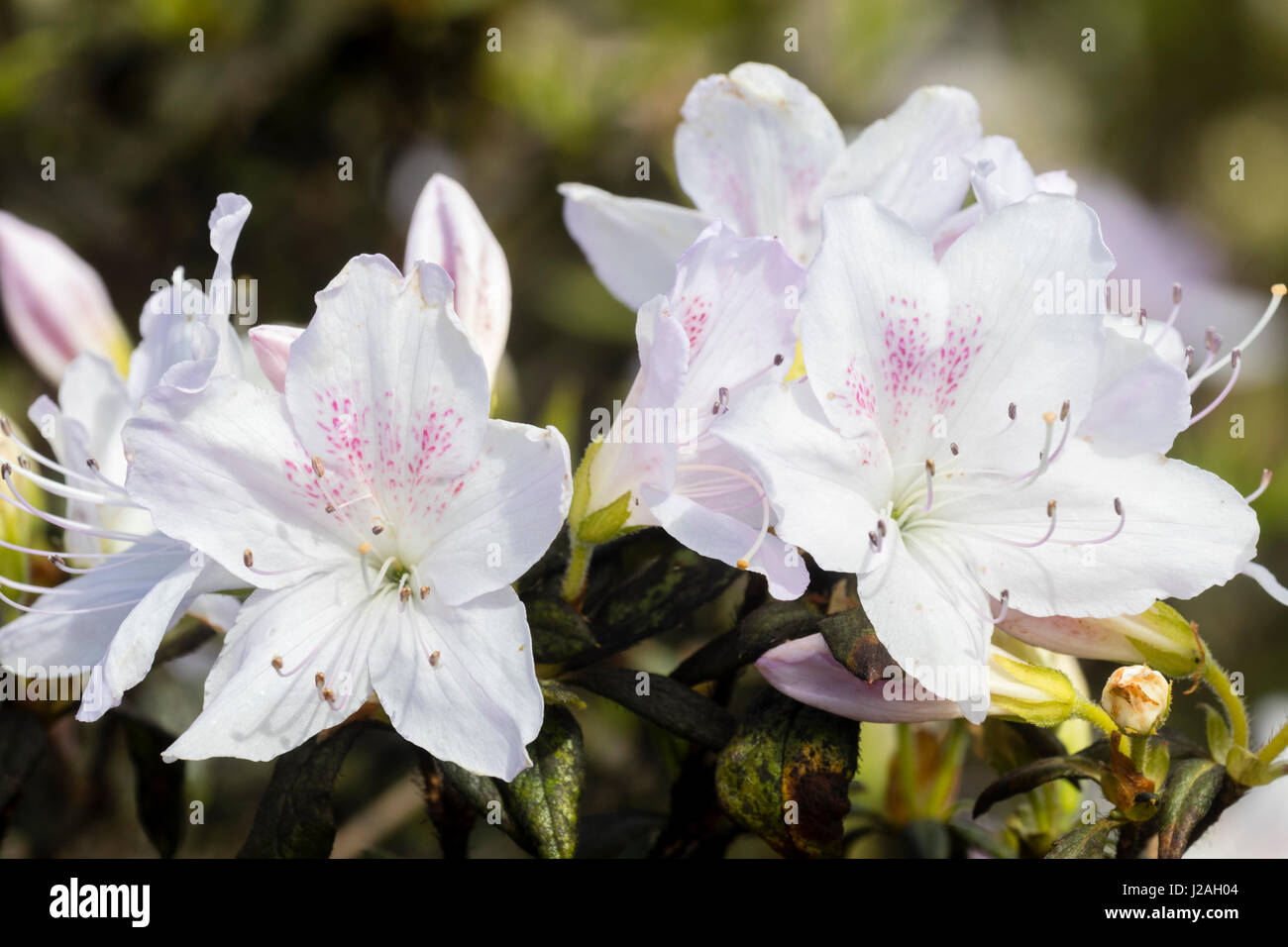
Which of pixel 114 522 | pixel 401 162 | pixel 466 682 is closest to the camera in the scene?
pixel 466 682

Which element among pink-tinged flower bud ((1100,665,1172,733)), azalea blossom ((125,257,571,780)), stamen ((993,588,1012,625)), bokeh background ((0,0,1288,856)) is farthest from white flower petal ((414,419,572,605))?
bokeh background ((0,0,1288,856))

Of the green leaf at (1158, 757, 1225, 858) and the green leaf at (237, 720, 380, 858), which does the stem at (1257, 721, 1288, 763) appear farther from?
the green leaf at (237, 720, 380, 858)

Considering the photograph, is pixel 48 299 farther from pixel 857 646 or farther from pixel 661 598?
pixel 857 646

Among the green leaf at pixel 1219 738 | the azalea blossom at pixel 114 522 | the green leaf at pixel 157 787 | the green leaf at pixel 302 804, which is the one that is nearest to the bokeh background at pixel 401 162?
the green leaf at pixel 157 787

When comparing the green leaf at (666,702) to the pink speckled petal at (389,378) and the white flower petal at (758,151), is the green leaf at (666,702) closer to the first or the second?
the pink speckled petal at (389,378)

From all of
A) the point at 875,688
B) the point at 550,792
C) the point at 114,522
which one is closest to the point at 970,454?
the point at 875,688
